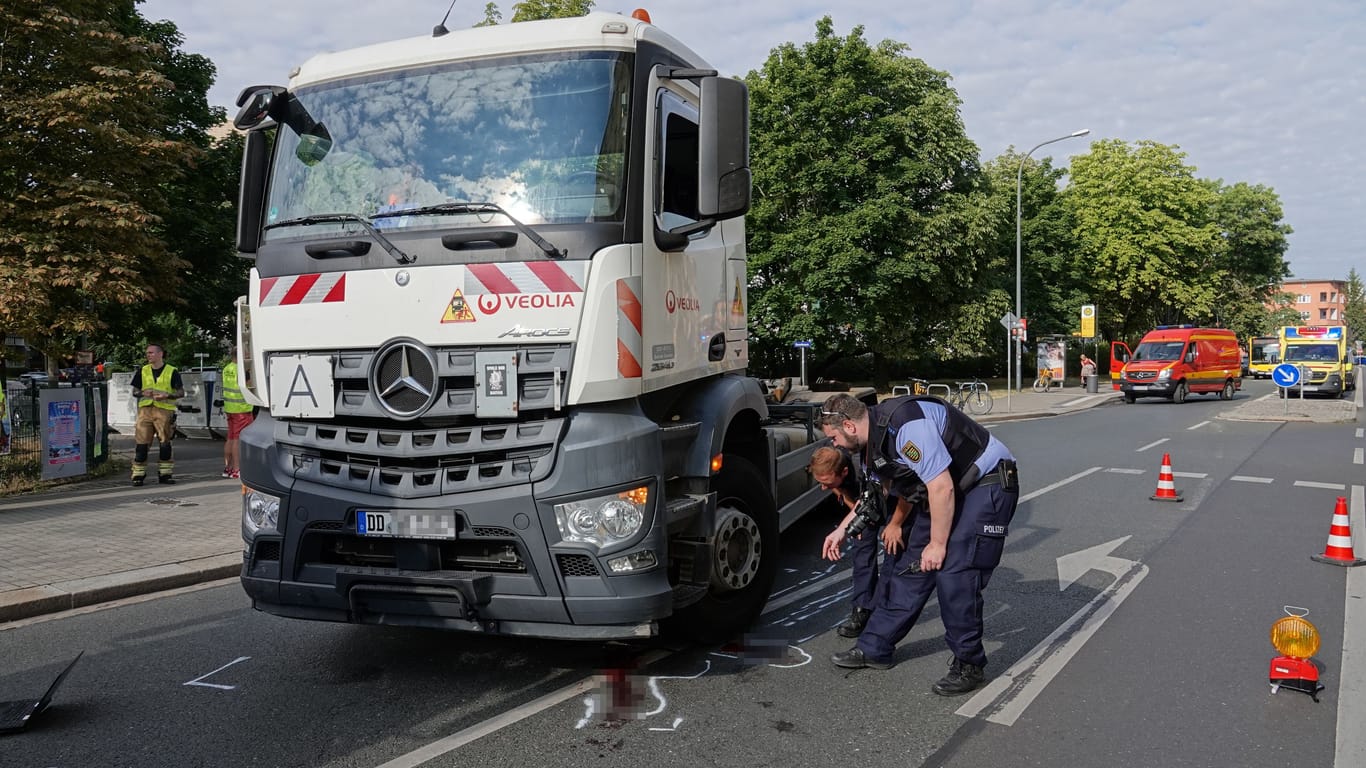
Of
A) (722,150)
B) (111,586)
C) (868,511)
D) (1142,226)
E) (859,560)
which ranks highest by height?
(1142,226)

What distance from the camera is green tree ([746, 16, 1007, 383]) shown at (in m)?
29.1

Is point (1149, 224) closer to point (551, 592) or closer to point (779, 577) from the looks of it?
point (779, 577)

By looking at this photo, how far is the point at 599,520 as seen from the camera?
378 centimetres

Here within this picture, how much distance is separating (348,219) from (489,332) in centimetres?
93

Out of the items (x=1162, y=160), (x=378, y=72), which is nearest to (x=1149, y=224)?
(x=1162, y=160)

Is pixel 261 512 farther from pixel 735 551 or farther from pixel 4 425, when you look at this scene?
pixel 4 425

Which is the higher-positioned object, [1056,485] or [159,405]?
[159,405]

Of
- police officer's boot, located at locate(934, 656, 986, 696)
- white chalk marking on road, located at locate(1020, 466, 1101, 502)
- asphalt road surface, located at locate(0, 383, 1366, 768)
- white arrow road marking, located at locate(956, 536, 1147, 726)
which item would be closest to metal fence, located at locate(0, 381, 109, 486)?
asphalt road surface, located at locate(0, 383, 1366, 768)

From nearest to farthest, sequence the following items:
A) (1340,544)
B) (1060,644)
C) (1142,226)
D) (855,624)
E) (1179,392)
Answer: (1060,644) → (855,624) → (1340,544) → (1179,392) → (1142,226)

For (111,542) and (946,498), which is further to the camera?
(111,542)

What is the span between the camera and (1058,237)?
44.6 meters

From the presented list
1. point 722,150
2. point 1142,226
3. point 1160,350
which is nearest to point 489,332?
point 722,150

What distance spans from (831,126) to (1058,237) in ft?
65.5

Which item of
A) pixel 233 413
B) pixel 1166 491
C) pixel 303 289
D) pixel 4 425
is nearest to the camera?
pixel 303 289
